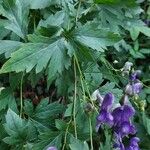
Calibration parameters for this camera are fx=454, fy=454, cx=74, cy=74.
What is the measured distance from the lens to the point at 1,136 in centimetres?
154

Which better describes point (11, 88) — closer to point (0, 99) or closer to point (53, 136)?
point (0, 99)

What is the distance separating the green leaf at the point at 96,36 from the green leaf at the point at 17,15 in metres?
0.23

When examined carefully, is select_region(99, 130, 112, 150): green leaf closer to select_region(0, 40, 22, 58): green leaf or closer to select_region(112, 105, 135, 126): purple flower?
select_region(112, 105, 135, 126): purple flower

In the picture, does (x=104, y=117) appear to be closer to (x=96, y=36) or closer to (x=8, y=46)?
(x=96, y=36)

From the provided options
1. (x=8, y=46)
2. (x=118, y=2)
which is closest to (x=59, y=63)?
(x=8, y=46)

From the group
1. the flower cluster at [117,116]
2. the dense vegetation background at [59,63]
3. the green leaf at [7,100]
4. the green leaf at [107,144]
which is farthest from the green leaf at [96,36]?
the green leaf at [7,100]

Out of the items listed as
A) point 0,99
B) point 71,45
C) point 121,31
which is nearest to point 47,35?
point 71,45

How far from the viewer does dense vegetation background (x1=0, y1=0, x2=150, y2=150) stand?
1366 mm

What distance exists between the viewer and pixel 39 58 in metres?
1.37

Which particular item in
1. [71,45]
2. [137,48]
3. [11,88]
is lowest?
[137,48]

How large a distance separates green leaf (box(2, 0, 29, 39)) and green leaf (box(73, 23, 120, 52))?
234mm

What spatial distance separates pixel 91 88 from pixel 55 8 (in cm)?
34

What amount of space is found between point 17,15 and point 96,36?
31 centimetres

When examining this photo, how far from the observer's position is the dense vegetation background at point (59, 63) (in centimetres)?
137
